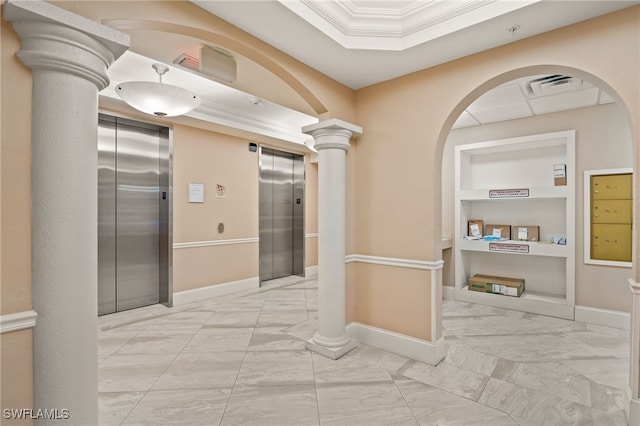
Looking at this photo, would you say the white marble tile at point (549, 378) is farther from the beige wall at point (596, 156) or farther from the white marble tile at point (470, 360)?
the beige wall at point (596, 156)

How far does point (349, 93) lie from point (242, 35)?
1377 millimetres

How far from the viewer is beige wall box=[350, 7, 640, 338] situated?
2.12 m

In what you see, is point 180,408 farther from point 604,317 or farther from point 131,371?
point 604,317

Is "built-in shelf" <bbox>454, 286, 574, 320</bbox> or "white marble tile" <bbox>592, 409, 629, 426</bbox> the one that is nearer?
"white marble tile" <bbox>592, 409, 629, 426</bbox>

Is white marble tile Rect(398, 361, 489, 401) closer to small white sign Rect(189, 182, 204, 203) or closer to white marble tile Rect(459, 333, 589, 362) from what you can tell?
white marble tile Rect(459, 333, 589, 362)

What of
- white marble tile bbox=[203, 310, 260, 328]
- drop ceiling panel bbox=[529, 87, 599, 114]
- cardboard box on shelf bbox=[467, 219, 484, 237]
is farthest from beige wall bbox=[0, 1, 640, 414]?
drop ceiling panel bbox=[529, 87, 599, 114]

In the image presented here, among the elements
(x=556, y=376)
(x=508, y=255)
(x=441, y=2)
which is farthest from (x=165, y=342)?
(x=508, y=255)

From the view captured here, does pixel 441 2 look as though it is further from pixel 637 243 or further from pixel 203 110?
pixel 203 110

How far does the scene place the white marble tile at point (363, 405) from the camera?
6.96 ft

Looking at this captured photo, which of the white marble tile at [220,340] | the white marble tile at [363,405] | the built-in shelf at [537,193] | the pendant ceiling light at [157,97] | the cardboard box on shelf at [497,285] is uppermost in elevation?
the pendant ceiling light at [157,97]

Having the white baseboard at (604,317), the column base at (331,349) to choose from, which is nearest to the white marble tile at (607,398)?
the white baseboard at (604,317)

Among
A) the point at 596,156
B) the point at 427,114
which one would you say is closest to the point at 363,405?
the point at 427,114

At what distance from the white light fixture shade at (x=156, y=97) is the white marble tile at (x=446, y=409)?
312cm

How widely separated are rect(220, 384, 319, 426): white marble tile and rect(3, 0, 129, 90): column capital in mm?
2215
